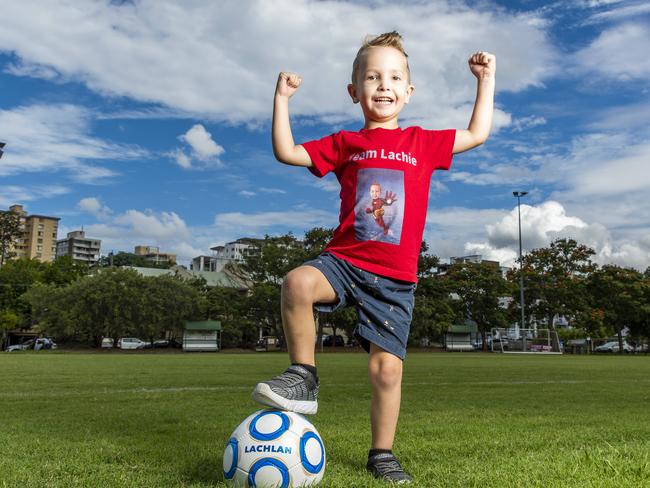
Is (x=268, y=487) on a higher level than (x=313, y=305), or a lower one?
lower

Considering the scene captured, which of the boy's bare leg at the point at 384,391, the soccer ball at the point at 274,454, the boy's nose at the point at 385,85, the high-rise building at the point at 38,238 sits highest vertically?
the high-rise building at the point at 38,238

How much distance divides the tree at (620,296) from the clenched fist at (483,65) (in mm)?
49701

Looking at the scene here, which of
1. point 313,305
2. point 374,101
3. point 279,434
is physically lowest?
point 279,434

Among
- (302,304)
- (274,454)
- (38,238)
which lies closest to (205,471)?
(274,454)

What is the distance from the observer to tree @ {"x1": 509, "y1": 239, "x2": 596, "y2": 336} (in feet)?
159

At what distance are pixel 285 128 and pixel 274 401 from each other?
1.46 m

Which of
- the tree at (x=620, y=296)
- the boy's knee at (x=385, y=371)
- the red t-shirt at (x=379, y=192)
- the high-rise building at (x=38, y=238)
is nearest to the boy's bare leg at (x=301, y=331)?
the red t-shirt at (x=379, y=192)

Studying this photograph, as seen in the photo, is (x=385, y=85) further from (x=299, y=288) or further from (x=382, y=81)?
(x=299, y=288)

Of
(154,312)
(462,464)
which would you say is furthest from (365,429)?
(154,312)

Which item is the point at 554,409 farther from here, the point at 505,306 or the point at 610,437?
the point at 505,306

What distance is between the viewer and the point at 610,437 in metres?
4.72

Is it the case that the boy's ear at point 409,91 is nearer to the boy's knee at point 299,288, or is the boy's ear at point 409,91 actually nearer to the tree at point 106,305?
the boy's knee at point 299,288

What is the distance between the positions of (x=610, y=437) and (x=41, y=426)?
4.73 m

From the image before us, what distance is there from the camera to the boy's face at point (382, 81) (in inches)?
134
